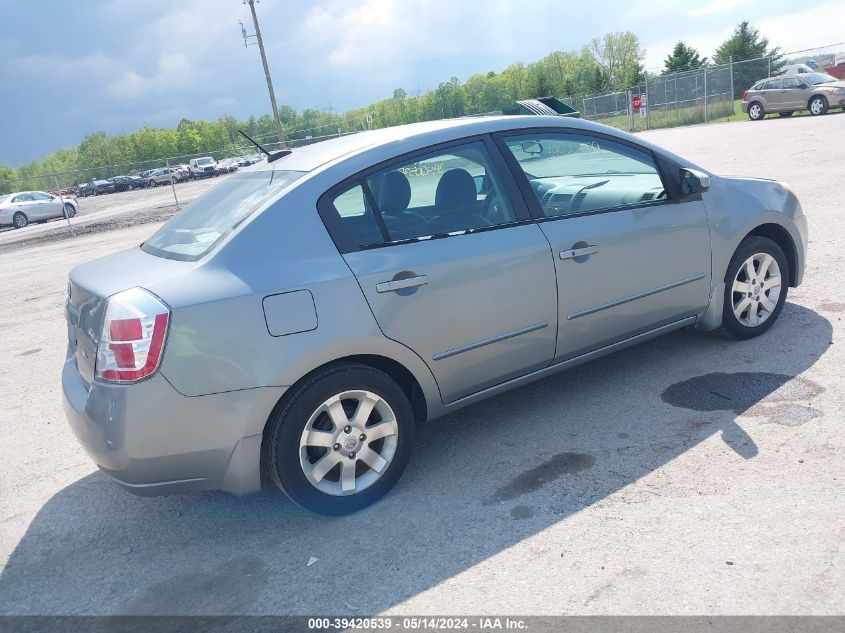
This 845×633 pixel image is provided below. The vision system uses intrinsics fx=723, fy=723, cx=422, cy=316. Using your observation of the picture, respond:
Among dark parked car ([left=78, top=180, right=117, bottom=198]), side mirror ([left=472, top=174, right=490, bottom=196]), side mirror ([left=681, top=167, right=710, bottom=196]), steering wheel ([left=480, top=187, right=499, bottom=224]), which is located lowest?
dark parked car ([left=78, top=180, right=117, bottom=198])

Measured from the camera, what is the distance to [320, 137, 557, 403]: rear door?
3.47m

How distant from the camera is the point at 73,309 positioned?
3.58 metres

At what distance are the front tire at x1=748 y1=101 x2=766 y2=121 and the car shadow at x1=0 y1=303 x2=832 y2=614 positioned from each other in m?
27.5

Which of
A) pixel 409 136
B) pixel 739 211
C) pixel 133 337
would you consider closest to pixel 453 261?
pixel 409 136

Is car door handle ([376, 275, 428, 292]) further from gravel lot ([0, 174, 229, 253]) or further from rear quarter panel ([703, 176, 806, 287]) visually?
gravel lot ([0, 174, 229, 253])

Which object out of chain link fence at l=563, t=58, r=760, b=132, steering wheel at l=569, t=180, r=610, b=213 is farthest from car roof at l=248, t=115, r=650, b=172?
chain link fence at l=563, t=58, r=760, b=132

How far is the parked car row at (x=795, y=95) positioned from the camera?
2600 cm

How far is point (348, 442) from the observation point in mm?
3424

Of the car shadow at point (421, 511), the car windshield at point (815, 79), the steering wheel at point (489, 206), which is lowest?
the car shadow at point (421, 511)

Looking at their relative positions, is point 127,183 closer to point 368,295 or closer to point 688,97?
point 688,97

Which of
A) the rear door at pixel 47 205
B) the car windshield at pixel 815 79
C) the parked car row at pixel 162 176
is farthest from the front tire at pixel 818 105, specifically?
the rear door at pixel 47 205

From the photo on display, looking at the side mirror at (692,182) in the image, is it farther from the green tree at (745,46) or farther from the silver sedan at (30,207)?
the green tree at (745,46)

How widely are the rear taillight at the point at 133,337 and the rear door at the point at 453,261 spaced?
891mm

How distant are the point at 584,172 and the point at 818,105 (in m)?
26.5
